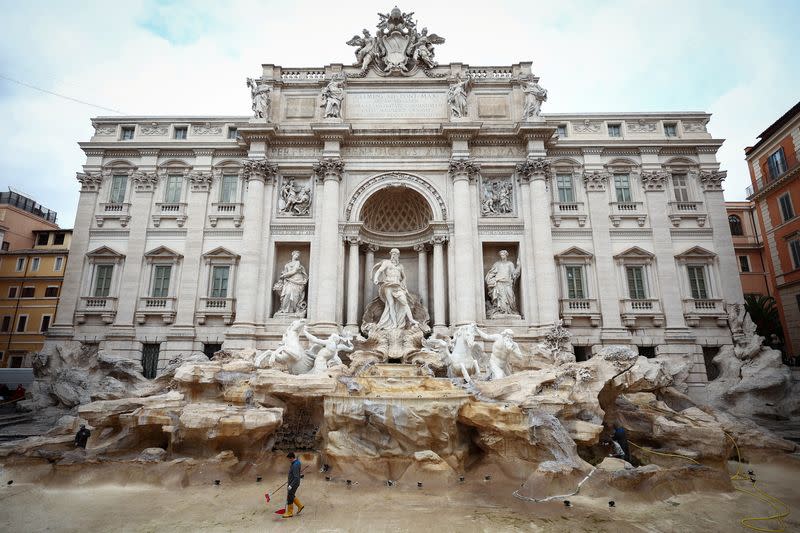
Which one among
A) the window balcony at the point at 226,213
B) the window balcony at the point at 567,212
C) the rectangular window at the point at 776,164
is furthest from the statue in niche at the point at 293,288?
the rectangular window at the point at 776,164

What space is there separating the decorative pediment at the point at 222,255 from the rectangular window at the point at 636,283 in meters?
20.0

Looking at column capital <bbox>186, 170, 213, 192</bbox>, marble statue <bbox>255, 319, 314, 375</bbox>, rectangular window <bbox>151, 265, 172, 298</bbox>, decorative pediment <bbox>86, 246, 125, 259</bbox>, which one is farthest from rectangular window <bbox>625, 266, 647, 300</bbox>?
decorative pediment <bbox>86, 246, 125, 259</bbox>

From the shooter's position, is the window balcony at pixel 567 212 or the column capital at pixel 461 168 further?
the window balcony at pixel 567 212

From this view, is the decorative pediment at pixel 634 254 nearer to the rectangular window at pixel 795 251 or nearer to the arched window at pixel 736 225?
the rectangular window at pixel 795 251

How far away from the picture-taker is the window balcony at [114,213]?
21.8 metres

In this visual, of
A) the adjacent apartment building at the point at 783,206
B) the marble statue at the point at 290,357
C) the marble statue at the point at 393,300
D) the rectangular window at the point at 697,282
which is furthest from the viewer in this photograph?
the adjacent apartment building at the point at 783,206

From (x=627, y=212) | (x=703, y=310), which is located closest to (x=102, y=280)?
(x=627, y=212)

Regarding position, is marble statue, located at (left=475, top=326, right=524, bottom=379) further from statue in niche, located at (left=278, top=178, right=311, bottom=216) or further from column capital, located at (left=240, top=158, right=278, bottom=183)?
column capital, located at (left=240, top=158, right=278, bottom=183)

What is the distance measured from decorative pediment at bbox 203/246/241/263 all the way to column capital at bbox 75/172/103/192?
7.50 m

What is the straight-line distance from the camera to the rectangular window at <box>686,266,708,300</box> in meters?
20.8

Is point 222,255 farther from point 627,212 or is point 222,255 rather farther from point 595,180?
point 627,212

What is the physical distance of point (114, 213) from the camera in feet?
72.0

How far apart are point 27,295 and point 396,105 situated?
3133 centimetres

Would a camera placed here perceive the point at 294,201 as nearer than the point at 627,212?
Yes
